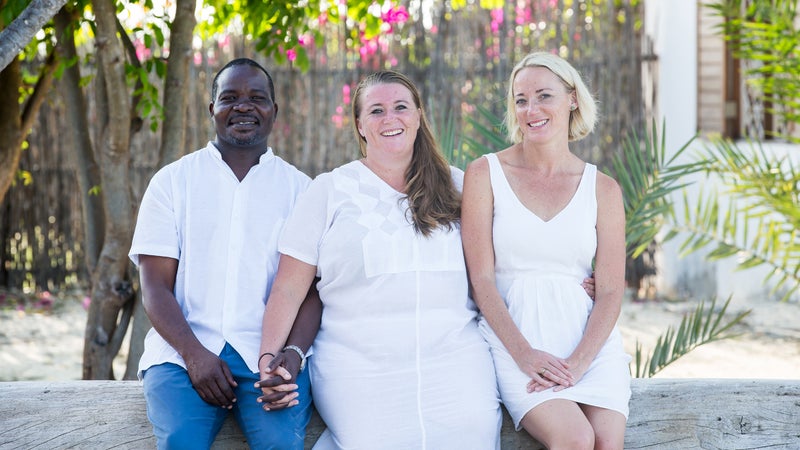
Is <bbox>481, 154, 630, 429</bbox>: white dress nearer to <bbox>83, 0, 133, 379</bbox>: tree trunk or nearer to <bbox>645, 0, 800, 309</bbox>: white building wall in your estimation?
<bbox>83, 0, 133, 379</bbox>: tree trunk

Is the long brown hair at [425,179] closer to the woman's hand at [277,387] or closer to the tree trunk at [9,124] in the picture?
the woman's hand at [277,387]

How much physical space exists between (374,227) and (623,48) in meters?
5.78

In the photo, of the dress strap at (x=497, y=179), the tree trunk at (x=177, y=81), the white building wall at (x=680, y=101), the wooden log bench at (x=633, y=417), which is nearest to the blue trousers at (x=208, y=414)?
the wooden log bench at (x=633, y=417)

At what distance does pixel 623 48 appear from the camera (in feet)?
26.6

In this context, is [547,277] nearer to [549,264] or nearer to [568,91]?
[549,264]

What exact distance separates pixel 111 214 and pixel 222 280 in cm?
132

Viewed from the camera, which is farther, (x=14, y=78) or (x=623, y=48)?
(x=623, y=48)

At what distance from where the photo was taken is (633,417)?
2973 mm

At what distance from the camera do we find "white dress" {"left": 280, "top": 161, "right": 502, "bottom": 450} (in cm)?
271

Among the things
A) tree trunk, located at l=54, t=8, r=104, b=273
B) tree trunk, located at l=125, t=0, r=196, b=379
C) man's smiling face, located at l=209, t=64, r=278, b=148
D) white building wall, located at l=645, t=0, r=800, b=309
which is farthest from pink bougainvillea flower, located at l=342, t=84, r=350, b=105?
man's smiling face, located at l=209, t=64, r=278, b=148

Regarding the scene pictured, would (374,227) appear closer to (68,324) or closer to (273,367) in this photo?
(273,367)

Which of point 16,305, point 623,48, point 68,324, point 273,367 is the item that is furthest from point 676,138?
point 273,367

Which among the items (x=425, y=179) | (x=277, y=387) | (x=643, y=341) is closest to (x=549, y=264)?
(x=425, y=179)

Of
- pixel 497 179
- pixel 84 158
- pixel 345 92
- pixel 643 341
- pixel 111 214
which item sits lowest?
pixel 643 341
